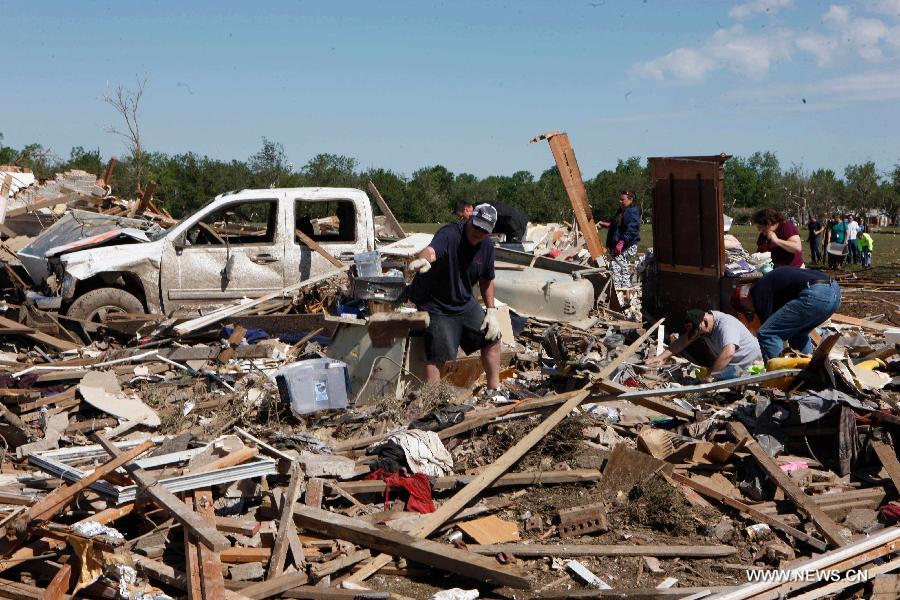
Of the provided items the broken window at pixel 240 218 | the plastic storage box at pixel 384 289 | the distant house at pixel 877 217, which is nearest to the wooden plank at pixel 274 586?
the plastic storage box at pixel 384 289

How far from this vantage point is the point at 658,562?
4.62 m

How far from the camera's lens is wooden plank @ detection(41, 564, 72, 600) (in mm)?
3932

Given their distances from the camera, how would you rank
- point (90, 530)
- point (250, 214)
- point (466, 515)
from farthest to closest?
point (250, 214), point (466, 515), point (90, 530)

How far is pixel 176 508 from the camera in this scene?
431 centimetres

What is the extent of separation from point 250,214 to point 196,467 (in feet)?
18.5

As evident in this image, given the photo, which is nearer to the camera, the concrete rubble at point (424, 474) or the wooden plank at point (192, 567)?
the wooden plank at point (192, 567)

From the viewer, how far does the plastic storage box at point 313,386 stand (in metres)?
6.72

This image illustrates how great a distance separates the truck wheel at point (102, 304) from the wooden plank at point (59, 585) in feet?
20.0

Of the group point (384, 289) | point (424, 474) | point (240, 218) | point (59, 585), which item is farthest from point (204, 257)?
point (59, 585)

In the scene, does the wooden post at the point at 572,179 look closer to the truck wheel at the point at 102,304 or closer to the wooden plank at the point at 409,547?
the truck wheel at the point at 102,304

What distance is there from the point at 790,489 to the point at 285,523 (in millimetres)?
3081

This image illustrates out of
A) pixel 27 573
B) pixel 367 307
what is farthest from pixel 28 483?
pixel 367 307

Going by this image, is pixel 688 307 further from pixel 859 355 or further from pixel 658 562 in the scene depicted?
pixel 658 562

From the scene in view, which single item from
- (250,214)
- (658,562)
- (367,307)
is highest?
(250,214)
